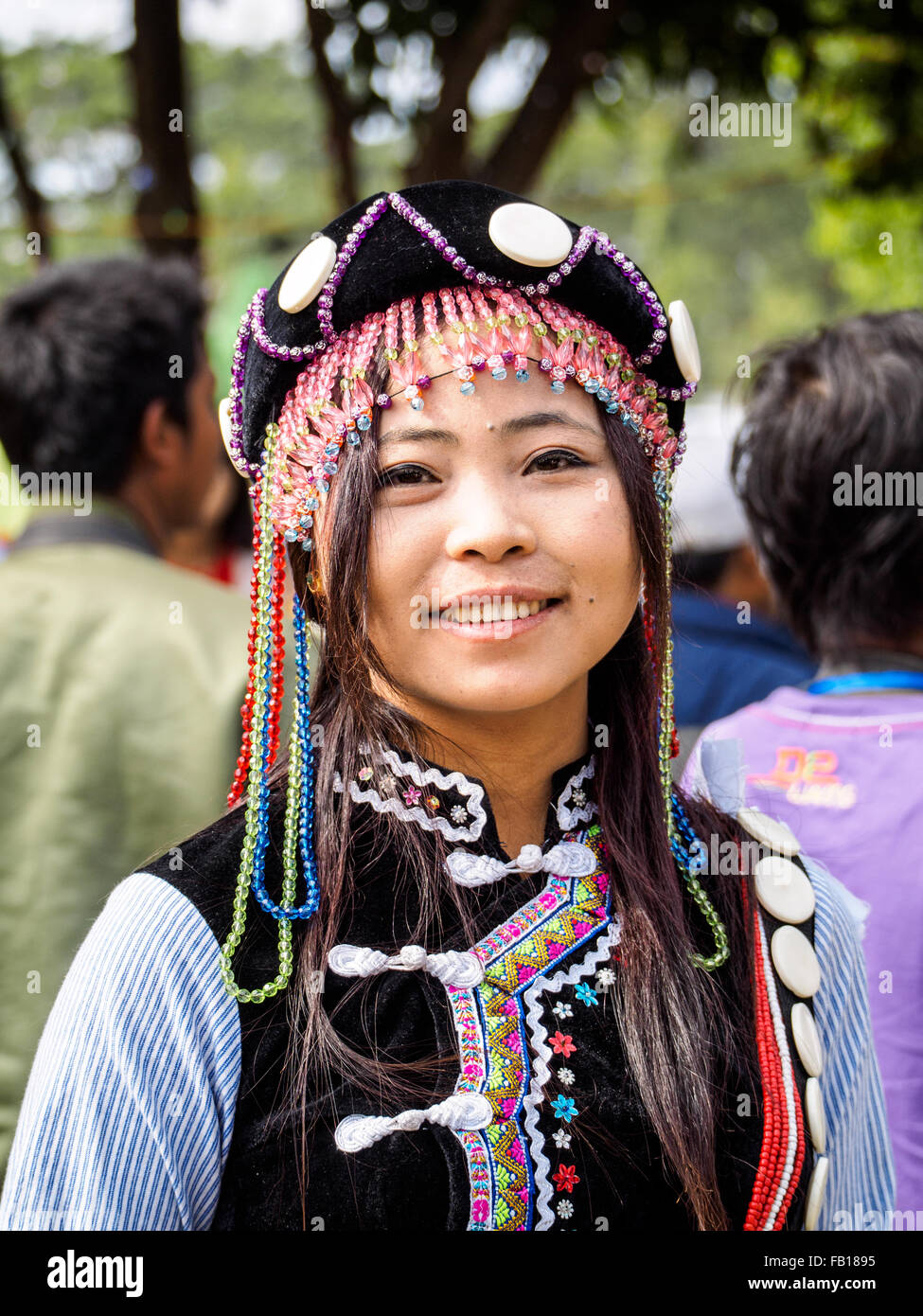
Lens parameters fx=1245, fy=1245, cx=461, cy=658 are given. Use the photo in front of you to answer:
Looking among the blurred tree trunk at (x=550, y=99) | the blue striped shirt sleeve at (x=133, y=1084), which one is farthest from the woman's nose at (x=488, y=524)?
the blurred tree trunk at (x=550, y=99)

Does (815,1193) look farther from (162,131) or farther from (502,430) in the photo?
(162,131)

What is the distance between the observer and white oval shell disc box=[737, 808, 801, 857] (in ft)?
5.46

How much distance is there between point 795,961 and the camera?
5.06 ft

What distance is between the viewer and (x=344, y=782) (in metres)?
1.50

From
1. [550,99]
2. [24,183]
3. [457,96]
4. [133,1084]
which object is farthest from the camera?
[24,183]

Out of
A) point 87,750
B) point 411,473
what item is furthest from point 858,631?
point 87,750

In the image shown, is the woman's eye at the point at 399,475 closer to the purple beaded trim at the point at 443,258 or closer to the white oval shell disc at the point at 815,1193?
the purple beaded trim at the point at 443,258

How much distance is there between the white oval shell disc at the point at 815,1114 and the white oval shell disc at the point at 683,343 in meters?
0.89

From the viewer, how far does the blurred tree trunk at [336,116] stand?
13.7 ft

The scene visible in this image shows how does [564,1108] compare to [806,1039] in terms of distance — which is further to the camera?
[806,1039]

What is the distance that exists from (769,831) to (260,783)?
692 millimetres

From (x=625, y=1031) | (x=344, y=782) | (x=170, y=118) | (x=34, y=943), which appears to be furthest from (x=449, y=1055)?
(x=170, y=118)

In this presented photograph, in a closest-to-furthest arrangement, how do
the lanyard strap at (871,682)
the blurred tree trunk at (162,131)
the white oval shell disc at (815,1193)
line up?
the white oval shell disc at (815,1193) → the lanyard strap at (871,682) → the blurred tree trunk at (162,131)

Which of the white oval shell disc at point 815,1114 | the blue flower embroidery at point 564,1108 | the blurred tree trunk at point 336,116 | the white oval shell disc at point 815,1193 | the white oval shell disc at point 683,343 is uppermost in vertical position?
the blurred tree trunk at point 336,116
